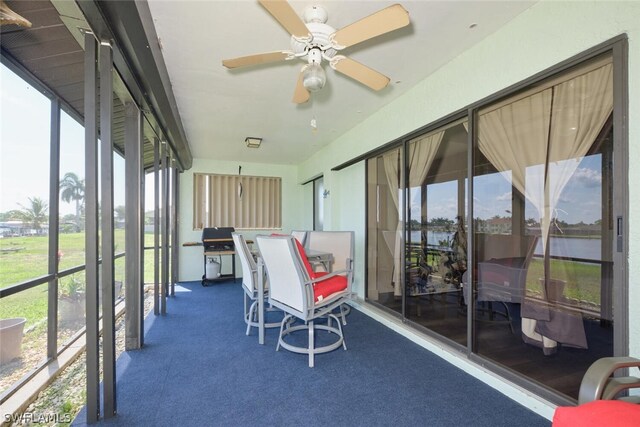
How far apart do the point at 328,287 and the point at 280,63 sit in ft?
6.93

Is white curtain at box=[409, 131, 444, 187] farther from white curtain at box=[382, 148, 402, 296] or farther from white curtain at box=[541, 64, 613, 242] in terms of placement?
white curtain at box=[541, 64, 613, 242]

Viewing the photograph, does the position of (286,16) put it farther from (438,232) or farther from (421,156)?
(438,232)

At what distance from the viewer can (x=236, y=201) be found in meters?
6.92

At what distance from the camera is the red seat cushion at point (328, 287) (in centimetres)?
264

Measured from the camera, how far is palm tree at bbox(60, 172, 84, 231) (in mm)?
2574

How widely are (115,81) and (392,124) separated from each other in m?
2.77

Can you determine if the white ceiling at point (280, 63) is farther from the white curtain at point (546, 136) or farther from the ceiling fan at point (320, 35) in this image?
the white curtain at point (546, 136)

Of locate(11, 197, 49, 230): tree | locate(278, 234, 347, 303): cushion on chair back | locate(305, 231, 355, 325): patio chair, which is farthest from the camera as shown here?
locate(305, 231, 355, 325): patio chair

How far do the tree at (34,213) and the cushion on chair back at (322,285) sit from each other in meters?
1.96

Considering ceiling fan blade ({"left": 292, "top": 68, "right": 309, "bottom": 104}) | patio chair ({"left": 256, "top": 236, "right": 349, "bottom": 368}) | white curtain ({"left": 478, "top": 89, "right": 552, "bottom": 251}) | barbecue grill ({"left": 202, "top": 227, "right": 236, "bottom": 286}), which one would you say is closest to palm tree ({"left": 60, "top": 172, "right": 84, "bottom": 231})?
patio chair ({"left": 256, "top": 236, "right": 349, "bottom": 368})

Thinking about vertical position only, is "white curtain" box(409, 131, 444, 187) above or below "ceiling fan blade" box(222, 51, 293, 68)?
below

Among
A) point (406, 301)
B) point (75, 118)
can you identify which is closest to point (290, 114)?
point (75, 118)

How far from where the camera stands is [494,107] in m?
2.37

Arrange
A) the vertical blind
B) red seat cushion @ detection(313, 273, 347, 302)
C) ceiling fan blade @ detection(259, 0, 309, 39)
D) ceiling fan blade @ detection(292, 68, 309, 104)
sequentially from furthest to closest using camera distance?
the vertical blind → red seat cushion @ detection(313, 273, 347, 302) → ceiling fan blade @ detection(292, 68, 309, 104) → ceiling fan blade @ detection(259, 0, 309, 39)
